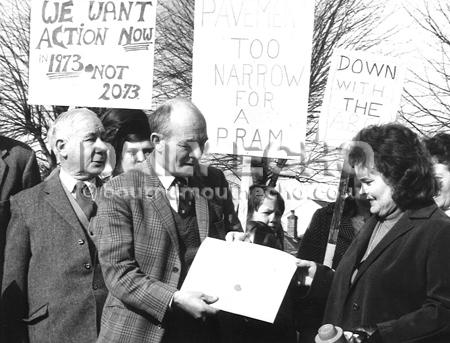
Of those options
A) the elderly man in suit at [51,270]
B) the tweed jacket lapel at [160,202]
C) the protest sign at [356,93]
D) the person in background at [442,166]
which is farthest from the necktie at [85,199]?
the protest sign at [356,93]

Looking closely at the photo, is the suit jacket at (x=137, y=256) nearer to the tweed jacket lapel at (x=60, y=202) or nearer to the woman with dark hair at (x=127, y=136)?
the tweed jacket lapel at (x=60, y=202)

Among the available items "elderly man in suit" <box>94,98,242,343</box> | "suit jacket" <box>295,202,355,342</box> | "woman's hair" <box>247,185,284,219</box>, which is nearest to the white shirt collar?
"elderly man in suit" <box>94,98,242,343</box>

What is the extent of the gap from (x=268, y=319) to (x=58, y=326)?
1.20 m

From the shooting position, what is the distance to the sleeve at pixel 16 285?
151 inches

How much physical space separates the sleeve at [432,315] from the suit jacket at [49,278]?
5.14ft

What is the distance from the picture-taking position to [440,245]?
9.84 ft

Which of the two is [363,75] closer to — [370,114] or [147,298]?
[370,114]

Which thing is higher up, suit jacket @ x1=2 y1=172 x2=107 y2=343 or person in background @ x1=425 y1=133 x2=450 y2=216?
person in background @ x1=425 y1=133 x2=450 y2=216

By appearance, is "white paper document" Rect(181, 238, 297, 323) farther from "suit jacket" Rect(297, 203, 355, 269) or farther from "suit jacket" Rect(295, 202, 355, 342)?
"suit jacket" Rect(297, 203, 355, 269)

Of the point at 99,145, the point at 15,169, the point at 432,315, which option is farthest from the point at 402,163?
the point at 15,169

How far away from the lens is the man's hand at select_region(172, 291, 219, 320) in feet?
10.4

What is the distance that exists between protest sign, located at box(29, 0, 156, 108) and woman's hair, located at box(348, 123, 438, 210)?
7.15 feet

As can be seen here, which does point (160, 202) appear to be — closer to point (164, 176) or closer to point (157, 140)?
point (164, 176)

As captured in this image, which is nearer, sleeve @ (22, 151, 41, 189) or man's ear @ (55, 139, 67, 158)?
man's ear @ (55, 139, 67, 158)
